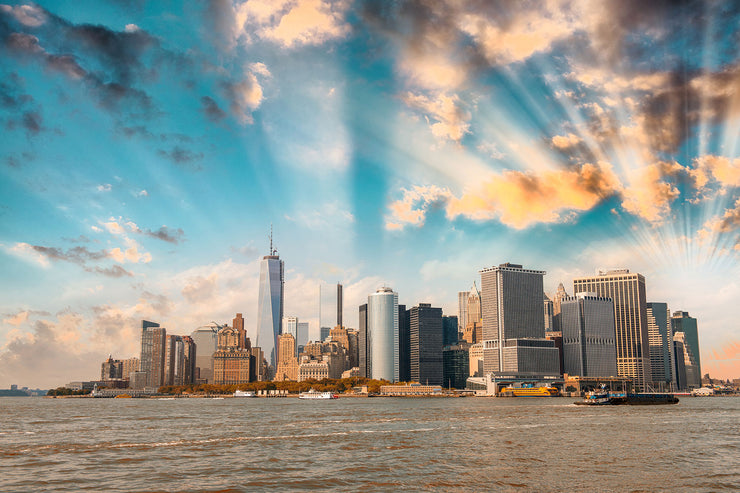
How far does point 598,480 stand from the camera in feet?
186

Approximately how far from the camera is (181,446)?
3206 inches

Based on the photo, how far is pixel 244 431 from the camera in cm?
10500

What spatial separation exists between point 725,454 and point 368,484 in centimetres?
4606

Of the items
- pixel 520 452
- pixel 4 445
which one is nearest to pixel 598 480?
pixel 520 452

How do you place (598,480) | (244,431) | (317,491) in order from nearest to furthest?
(317,491), (598,480), (244,431)

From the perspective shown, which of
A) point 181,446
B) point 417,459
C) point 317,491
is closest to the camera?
point 317,491

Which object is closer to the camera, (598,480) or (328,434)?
(598,480)

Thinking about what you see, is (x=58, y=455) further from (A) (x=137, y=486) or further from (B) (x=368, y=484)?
(B) (x=368, y=484)

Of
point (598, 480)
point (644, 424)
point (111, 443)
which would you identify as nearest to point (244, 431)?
point (111, 443)

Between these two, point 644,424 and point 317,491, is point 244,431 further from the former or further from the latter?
point 644,424

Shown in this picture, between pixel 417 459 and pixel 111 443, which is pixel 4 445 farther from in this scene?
pixel 417 459

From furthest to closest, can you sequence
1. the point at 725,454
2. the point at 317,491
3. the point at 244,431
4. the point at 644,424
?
1. the point at 644,424
2. the point at 244,431
3. the point at 725,454
4. the point at 317,491

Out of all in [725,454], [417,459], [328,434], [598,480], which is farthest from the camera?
[328,434]

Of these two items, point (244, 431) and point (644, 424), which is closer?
point (244, 431)
